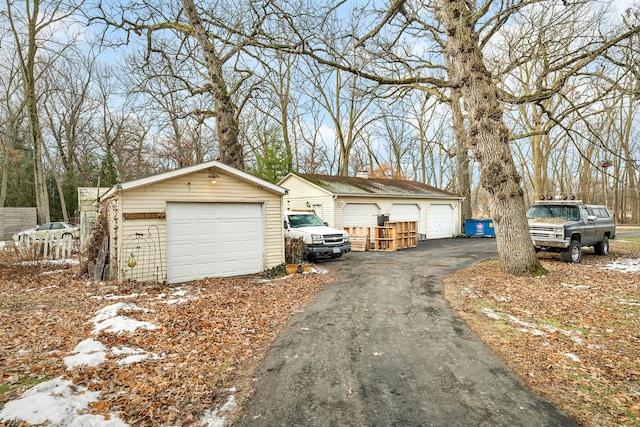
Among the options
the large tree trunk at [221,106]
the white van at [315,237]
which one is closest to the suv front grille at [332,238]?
the white van at [315,237]

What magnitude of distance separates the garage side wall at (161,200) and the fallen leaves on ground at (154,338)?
919mm

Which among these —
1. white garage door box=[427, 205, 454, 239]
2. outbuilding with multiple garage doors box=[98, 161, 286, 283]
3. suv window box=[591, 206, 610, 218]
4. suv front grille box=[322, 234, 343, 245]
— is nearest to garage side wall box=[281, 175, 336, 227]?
suv front grille box=[322, 234, 343, 245]

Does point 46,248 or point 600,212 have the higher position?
point 600,212

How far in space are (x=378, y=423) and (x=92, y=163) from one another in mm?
34488

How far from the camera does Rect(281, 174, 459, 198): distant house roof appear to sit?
18.0 m

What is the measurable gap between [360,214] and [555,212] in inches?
349

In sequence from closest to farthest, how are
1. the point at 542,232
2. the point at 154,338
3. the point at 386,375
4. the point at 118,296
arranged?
the point at 386,375
the point at 154,338
the point at 118,296
the point at 542,232

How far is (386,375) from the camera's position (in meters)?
3.96

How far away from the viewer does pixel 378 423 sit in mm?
3051

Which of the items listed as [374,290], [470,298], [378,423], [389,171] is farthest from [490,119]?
[389,171]

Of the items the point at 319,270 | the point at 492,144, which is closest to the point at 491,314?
the point at 492,144

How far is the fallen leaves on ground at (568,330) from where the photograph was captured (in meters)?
3.50

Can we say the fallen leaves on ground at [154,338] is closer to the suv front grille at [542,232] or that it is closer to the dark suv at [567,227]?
the suv front grille at [542,232]

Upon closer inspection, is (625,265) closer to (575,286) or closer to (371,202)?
(575,286)
